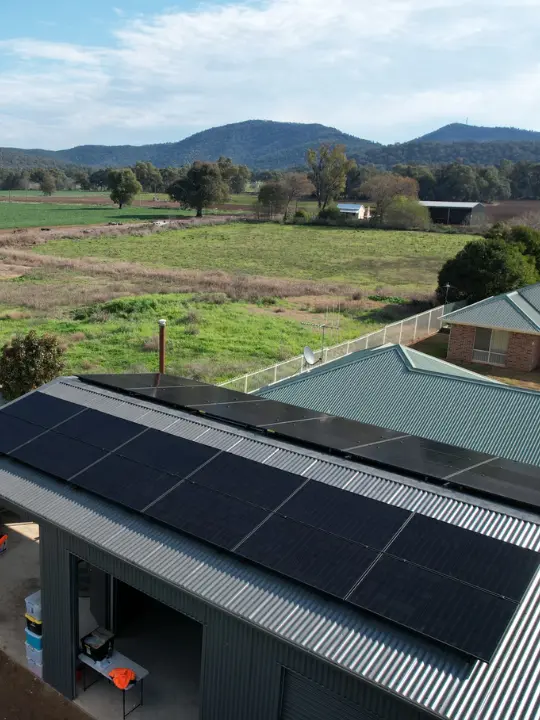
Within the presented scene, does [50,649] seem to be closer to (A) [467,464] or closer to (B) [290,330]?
(A) [467,464]

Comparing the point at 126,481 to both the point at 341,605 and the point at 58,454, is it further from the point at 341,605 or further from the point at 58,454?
the point at 341,605

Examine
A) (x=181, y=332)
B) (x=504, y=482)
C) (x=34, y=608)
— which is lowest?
(x=34, y=608)

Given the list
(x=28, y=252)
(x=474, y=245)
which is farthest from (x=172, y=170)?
(x=474, y=245)

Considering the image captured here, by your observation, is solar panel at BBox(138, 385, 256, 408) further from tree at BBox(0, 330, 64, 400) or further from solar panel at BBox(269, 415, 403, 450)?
tree at BBox(0, 330, 64, 400)

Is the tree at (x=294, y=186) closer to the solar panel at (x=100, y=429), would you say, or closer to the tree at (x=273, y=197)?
the tree at (x=273, y=197)

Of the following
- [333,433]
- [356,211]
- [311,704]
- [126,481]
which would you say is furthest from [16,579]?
[356,211]

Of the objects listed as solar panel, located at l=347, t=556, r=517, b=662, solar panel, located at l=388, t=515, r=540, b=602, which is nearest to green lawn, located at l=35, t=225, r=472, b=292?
solar panel, located at l=388, t=515, r=540, b=602
